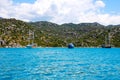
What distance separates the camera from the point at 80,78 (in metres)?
51.8

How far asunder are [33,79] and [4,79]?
537cm

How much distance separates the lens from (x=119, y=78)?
171 ft

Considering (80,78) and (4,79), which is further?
(80,78)

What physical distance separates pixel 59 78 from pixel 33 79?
5281mm

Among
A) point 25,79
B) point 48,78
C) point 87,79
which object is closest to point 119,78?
point 87,79

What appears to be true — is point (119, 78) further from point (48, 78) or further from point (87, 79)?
point (48, 78)

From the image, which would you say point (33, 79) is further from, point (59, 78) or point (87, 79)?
point (87, 79)

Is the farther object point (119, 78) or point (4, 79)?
point (119, 78)

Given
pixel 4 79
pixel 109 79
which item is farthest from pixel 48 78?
pixel 109 79

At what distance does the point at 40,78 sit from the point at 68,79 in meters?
5.50

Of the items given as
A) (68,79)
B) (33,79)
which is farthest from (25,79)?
(68,79)

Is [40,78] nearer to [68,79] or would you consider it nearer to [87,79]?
[68,79]

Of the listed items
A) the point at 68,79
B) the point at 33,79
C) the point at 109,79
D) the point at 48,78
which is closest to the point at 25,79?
the point at 33,79

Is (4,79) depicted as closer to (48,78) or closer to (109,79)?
(48,78)
